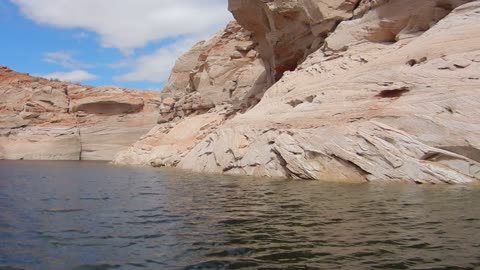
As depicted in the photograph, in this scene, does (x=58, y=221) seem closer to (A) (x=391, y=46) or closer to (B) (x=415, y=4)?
(A) (x=391, y=46)

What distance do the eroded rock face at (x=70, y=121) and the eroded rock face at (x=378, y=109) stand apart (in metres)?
30.1

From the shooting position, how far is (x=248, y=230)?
797 cm

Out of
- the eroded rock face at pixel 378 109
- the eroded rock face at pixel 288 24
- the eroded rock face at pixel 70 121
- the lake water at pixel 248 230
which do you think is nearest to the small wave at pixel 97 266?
the lake water at pixel 248 230

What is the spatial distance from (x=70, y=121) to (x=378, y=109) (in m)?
44.8

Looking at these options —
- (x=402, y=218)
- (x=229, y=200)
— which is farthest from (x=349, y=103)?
(x=402, y=218)

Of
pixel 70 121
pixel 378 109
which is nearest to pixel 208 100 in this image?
pixel 70 121

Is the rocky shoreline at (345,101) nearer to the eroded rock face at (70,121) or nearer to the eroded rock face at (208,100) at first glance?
the eroded rock face at (208,100)

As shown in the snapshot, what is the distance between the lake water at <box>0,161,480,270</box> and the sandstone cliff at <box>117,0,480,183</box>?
8.69 feet

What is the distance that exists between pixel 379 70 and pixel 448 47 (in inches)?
111

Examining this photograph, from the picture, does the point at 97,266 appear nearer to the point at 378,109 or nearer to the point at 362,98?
the point at 378,109

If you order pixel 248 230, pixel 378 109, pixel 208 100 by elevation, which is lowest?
pixel 248 230

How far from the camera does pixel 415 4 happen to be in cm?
2253

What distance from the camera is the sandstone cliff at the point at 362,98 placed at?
15307 mm

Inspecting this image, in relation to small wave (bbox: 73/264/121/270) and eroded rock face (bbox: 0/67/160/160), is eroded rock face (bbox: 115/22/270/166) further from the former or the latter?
small wave (bbox: 73/264/121/270)
